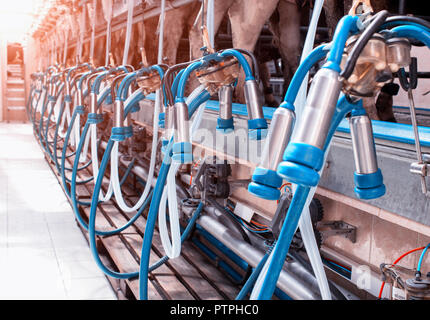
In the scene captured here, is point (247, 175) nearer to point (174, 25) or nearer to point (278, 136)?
point (174, 25)

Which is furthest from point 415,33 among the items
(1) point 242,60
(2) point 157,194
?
(2) point 157,194

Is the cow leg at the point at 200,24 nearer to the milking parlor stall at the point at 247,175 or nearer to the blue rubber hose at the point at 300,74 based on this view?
the milking parlor stall at the point at 247,175

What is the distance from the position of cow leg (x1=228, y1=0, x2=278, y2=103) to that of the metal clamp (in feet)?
2.55

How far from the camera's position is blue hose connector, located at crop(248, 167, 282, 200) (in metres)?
0.64

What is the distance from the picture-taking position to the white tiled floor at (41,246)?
231cm

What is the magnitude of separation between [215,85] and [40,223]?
2.57m

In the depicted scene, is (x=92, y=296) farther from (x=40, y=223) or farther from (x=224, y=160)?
(x=40, y=223)

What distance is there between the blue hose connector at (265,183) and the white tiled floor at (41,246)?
5.93ft

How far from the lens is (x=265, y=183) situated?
Result: 0.65 m

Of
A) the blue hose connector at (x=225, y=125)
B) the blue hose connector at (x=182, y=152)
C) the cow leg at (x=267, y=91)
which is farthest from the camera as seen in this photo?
the cow leg at (x=267, y=91)

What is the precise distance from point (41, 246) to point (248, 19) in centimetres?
188

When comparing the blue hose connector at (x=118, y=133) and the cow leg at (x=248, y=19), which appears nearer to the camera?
the blue hose connector at (x=118, y=133)

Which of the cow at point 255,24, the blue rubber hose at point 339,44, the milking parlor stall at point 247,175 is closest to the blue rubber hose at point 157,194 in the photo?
the milking parlor stall at point 247,175
